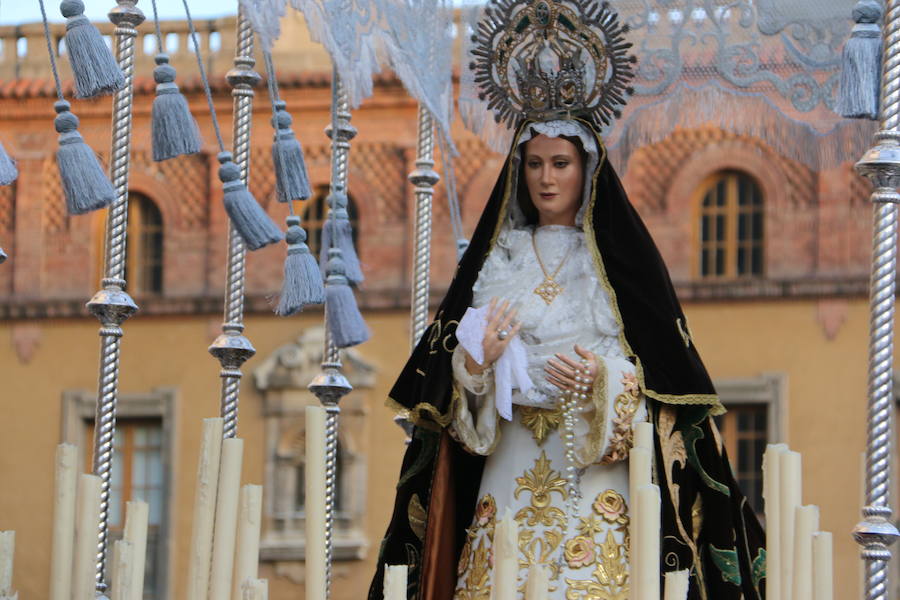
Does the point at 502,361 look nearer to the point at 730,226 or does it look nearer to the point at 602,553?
the point at 602,553

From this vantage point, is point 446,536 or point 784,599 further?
point 446,536

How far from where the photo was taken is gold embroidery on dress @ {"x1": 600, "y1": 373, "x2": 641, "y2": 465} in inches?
195

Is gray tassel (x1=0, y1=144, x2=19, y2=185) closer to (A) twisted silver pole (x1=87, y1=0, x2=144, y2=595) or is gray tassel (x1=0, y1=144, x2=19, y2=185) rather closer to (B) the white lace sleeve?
(A) twisted silver pole (x1=87, y1=0, x2=144, y2=595)

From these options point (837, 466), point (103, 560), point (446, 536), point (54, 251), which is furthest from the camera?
point (54, 251)

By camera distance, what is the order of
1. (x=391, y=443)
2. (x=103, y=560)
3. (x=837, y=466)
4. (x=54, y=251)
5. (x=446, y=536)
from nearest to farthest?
(x=103, y=560), (x=446, y=536), (x=837, y=466), (x=391, y=443), (x=54, y=251)

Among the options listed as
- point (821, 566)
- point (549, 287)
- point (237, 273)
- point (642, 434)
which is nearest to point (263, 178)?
point (237, 273)

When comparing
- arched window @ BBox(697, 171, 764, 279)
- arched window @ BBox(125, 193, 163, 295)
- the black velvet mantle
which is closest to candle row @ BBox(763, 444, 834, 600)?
the black velvet mantle

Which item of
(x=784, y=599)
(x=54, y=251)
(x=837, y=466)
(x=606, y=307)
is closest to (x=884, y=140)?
(x=606, y=307)

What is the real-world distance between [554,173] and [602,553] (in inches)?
40.6

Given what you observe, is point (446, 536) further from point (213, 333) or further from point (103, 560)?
point (213, 333)

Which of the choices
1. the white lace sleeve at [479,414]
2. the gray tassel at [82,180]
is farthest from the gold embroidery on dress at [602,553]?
the gray tassel at [82,180]

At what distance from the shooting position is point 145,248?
73.0ft

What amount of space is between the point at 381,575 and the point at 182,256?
55.5ft

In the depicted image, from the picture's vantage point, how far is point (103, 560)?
4777mm
